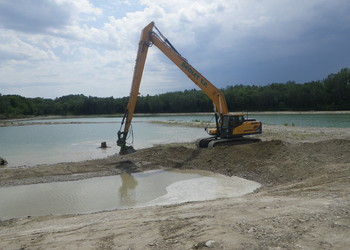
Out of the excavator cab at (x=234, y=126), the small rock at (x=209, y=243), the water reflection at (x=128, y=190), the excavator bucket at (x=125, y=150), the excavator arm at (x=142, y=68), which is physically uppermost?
the excavator arm at (x=142, y=68)

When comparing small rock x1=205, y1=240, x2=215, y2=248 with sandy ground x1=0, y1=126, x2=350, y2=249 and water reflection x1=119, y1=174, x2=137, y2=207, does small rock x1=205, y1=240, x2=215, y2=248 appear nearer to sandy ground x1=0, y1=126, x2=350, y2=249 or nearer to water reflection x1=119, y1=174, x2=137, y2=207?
sandy ground x1=0, y1=126, x2=350, y2=249

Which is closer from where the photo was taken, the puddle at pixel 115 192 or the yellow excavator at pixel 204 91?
the puddle at pixel 115 192

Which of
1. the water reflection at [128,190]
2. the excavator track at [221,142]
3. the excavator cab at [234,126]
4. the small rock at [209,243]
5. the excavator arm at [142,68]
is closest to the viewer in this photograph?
the small rock at [209,243]

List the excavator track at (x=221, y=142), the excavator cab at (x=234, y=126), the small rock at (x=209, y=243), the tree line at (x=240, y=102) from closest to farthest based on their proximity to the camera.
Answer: the small rock at (x=209, y=243) < the excavator track at (x=221, y=142) < the excavator cab at (x=234, y=126) < the tree line at (x=240, y=102)

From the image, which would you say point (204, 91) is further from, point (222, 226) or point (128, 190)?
point (222, 226)

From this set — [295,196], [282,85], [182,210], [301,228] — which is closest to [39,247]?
[182,210]

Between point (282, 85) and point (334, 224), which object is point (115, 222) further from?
point (282, 85)

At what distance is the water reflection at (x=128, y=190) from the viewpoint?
9578 mm

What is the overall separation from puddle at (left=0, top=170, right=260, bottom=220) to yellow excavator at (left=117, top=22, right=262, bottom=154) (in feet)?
13.0

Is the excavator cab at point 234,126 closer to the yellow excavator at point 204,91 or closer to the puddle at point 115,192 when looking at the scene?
the yellow excavator at point 204,91

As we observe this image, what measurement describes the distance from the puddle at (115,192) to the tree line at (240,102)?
80.1 m

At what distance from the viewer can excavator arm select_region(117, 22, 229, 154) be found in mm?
15671

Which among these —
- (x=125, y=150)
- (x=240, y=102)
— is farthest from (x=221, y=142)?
(x=240, y=102)

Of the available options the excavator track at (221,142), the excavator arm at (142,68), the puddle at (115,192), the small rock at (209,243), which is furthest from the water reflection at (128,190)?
the excavator track at (221,142)
